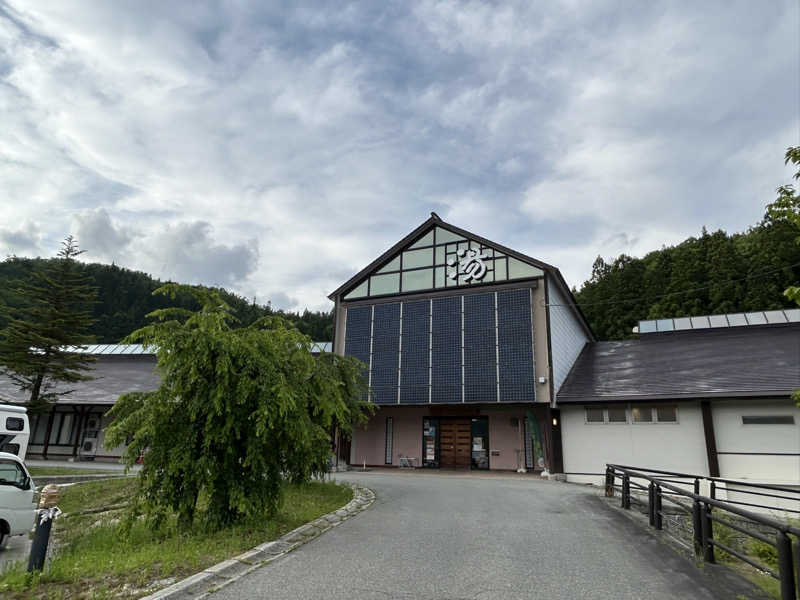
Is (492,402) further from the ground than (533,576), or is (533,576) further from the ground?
(492,402)

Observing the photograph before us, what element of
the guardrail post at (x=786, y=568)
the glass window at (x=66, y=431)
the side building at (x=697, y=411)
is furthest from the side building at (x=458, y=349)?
the glass window at (x=66, y=431)

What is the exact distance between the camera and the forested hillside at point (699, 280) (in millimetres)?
34812

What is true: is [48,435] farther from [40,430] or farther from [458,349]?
[458,349]

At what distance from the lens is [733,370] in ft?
59.7

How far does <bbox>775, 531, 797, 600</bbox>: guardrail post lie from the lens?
4496mm

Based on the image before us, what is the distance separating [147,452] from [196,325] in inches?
81.5

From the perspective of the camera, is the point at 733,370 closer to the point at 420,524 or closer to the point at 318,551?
the point at 420,524

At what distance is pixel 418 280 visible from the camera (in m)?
22.1

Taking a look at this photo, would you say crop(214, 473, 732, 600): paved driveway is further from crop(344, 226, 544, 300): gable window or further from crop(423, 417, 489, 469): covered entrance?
crop(344, 226, 544, 300): gable window

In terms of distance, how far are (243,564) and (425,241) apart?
18.0m

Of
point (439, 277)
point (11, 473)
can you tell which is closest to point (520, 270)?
point (439, 277)

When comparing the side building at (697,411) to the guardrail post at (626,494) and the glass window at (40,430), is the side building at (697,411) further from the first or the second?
the glass window at (40,430)

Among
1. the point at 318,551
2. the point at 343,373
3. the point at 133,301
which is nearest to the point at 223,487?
the point at 318,551

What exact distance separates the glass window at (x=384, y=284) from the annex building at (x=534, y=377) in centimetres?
7
